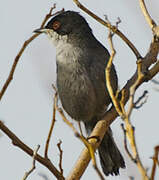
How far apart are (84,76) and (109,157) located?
4.37 feet

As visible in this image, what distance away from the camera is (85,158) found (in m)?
4.27

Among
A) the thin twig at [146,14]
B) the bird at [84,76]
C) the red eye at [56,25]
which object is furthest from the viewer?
the red eye at [56,25]

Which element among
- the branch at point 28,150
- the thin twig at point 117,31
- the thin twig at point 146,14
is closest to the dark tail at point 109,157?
the thin twig at point 117,31

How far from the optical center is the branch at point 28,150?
3.99m

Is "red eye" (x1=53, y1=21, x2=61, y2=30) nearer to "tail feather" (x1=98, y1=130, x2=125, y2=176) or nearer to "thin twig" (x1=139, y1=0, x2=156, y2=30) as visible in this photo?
"tail feather" (x1=98, y1=130, x2=125, y2=176)

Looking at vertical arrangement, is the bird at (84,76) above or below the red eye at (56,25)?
below

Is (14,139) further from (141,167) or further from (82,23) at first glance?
(82,23)

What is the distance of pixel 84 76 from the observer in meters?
6.29

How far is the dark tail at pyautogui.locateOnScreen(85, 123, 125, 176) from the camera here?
6566 mm

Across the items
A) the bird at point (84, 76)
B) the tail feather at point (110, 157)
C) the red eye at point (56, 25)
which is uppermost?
the red eye at point (56, 25)

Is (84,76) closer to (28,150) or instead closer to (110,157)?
(110,157)

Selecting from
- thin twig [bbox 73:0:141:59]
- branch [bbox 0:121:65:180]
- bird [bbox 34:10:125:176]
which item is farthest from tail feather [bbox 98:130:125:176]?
branch [bbox 0:121:65:180]

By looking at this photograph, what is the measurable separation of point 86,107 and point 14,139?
265cm

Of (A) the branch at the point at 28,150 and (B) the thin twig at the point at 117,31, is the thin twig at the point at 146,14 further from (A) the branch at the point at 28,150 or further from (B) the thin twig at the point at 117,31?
(A) the branch at the point at 28,150
